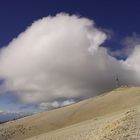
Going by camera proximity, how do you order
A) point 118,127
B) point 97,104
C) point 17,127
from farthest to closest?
point 97,104, point 17,127, point 118,127

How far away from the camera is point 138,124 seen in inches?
1748

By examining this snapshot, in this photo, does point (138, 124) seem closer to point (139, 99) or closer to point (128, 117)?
point (128, 117)

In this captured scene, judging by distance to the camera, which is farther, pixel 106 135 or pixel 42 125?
pixel 42 125

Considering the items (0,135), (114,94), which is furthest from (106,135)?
(114,94)

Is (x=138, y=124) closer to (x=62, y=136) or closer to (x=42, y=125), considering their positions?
(x=62, y=136)

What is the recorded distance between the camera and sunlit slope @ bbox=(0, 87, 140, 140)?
76312 millimetres

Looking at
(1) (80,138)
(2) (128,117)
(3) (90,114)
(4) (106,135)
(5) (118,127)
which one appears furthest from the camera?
(3) (90,114)

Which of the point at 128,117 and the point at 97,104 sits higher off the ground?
the point at 97,104

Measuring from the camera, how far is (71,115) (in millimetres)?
90188

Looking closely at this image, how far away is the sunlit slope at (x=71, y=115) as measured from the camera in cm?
7631

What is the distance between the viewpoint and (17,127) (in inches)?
3174

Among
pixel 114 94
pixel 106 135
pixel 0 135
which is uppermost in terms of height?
pixel 114 94

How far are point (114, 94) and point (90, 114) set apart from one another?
760 inches

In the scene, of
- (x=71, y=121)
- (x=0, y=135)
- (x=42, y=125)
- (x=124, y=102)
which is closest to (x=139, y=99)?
(x=124, y=102)
